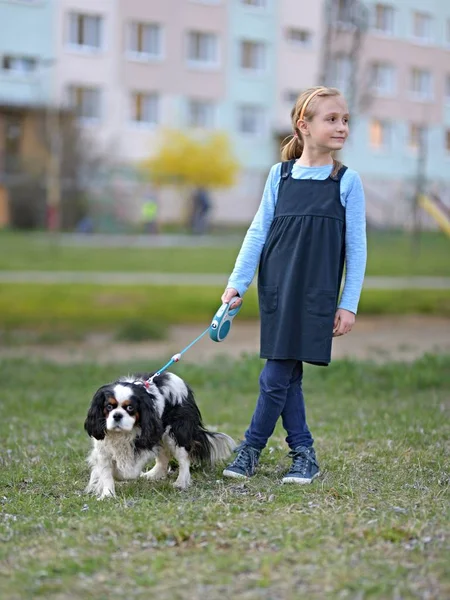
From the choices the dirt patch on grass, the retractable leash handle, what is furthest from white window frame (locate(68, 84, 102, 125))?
the retractable leash handle

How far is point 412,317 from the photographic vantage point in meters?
16.0

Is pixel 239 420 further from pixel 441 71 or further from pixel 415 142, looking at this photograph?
pixel 415 142

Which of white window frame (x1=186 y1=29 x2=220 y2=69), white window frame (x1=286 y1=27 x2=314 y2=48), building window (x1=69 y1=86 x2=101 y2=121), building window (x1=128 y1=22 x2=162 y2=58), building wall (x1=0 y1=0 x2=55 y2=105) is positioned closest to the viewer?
building wall (x1=0 y1=0 x2=55 y2=105)

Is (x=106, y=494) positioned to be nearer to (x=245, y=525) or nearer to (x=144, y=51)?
(x=245, y=525)

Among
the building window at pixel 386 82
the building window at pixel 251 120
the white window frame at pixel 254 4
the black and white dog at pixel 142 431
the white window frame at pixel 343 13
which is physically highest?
the white window frame at pixel 254 4

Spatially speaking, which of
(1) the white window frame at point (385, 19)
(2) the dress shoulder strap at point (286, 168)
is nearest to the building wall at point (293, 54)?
(1) the white window frame at point (385, 19)

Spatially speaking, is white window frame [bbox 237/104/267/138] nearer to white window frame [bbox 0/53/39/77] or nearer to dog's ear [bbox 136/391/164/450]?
white window frame [bbox 0/53/39/77]

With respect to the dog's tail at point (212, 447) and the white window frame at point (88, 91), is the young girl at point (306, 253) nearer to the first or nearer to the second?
the dog's tail at point (212, 447)

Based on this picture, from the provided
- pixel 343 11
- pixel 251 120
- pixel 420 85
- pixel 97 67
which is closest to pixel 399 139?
pixel 251 120

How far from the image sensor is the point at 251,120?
46.5m

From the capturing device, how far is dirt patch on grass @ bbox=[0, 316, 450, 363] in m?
12.2

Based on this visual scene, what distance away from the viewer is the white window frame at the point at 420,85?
34406 millimetres

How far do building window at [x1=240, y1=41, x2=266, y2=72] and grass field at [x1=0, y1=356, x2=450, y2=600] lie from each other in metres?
39.6

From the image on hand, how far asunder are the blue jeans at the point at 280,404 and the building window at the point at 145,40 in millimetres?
38501
